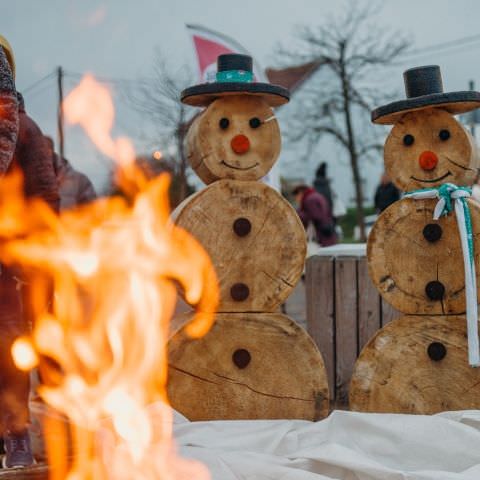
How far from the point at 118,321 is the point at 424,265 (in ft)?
4.29

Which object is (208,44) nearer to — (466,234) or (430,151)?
(430,151)

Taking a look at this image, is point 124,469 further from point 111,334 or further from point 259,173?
point 259,173

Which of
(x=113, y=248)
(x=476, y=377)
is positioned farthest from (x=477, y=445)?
(x=113, y=248)

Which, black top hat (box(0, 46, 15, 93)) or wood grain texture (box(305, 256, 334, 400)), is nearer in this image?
black top hat (box(0, 46, 15, 93))

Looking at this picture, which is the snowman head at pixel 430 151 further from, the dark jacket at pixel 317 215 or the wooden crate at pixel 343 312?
the dark jacket at pixel 317 215

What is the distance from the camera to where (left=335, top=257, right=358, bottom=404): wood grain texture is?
13.9 ft

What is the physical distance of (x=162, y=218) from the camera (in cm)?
326

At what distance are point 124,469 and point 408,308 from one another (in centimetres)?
143

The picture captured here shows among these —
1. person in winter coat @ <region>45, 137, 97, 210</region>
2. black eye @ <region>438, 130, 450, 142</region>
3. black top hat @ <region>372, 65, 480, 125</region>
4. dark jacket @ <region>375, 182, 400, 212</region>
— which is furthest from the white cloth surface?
dark jacket @ <region>375, 182, 400, 212</region>

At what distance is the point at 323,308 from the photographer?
4.29 meters

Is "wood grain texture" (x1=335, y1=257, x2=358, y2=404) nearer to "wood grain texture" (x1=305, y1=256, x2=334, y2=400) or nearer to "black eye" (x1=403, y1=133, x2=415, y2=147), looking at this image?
"wood grain texture" (x1=305, y1=256, x2=334, y2=400)

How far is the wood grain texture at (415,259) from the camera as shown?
3100mm

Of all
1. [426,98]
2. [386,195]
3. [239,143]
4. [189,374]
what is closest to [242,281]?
[189,374]

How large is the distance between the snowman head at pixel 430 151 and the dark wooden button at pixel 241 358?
99cm
